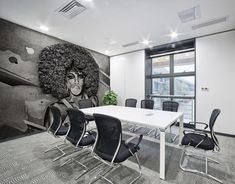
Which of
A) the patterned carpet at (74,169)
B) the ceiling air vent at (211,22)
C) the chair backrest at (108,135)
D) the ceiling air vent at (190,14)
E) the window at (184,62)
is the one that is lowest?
the patterned carpet at (74,169)

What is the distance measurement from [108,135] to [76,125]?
0.75 metres

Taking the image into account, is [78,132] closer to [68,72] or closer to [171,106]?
[171,106]

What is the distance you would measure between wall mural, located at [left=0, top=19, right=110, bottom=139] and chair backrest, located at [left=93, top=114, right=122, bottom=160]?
285cm

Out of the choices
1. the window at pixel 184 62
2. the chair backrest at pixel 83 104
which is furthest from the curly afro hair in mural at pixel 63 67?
the window at pixel 184 62

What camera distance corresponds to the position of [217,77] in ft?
12.7

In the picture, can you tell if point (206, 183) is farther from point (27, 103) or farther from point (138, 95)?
point (27, 103)

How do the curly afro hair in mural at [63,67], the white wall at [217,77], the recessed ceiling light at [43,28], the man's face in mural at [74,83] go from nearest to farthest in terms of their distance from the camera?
the recessed ceiling light at [43,28] < the white wall at [217,77] < the curly afro hair in mural at [63,67] < the man's face in mural at [74,83]

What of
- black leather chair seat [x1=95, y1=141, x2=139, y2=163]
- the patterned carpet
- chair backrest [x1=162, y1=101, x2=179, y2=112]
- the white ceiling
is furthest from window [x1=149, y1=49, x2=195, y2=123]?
black leather chair seat [x1=95, y1=141, x2=139, y2=163]

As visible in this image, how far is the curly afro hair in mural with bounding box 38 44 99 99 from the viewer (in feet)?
12.8

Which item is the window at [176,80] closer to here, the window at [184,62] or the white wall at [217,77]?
the window at [184,62]

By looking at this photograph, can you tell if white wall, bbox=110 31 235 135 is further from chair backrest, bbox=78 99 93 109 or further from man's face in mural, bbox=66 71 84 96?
man's face in mural, bbox=66 71 84 96

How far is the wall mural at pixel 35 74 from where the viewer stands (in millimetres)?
3301

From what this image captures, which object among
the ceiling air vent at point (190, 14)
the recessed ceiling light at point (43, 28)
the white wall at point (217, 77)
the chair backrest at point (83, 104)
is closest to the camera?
the ceiling air vent at point (190, 14)

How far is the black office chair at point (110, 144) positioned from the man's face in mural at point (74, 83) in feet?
10.5
